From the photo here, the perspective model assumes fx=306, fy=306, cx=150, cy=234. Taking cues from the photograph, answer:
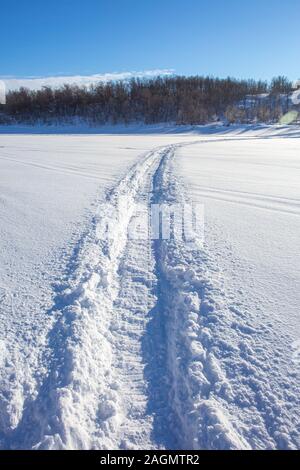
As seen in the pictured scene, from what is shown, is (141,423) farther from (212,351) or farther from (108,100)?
(108,100)

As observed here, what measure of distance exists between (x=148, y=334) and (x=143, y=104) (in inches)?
1862

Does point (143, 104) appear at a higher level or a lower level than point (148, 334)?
higher

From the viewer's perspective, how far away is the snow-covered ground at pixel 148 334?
62.2 inches

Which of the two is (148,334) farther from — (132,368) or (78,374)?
(78,374)

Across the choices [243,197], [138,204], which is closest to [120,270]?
[138,204]

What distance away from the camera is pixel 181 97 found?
46344 mm

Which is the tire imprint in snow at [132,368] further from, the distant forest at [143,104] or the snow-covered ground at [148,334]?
the distant forest at [143,104]

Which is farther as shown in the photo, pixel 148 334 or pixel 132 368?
pixel 148 334

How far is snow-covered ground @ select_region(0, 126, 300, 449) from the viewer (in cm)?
158

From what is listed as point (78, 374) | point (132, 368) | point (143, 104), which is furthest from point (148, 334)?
point (143, 104)

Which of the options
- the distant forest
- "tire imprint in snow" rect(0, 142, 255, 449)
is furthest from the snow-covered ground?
the distant forest

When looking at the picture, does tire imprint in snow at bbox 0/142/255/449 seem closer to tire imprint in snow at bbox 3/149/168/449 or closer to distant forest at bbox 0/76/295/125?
tire imprint in snow at bbox 3/149/168/449

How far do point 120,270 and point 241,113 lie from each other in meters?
46.1

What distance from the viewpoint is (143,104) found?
45.1 m
